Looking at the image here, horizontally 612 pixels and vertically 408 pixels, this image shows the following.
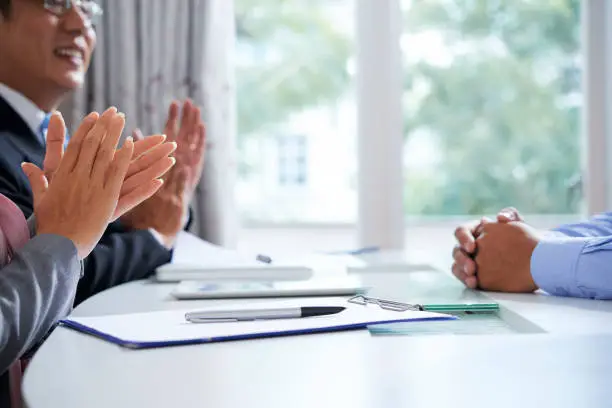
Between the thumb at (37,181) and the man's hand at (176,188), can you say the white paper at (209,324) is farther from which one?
the man's hand at (176,188)

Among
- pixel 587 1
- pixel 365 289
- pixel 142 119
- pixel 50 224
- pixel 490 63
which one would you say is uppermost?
pixel 587 1

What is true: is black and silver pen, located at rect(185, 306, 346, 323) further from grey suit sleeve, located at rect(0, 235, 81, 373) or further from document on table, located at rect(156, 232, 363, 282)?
document on table, located at rect(156, 232, 363, 282)

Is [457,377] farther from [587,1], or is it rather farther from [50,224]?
[587,1]

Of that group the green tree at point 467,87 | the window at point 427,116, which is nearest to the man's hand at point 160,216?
the window at point 427,116

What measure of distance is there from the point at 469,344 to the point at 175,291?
47cm

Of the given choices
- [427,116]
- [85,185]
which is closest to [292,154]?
[427,116]

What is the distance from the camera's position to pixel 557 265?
91 cm

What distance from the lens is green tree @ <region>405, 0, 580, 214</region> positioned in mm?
2629

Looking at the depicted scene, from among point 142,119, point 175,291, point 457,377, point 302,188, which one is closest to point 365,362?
point 457,377

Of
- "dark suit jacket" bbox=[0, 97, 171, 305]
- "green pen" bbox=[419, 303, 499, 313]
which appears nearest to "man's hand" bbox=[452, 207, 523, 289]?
"green pen" bbox=[419, 303, 499, 313]

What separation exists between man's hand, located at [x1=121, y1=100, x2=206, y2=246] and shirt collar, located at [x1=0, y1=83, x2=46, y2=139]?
0.23 m

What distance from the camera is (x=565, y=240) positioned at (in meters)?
0.94

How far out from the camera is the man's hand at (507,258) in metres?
0.95

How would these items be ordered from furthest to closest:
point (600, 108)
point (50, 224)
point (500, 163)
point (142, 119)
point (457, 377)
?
point (500, 163) → point (600, 108) → point (142, 119) → point (50, 224) → point (457, 377)
